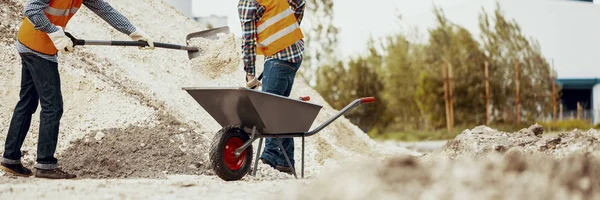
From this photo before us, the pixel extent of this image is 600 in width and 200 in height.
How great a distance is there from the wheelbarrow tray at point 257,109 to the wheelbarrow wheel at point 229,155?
119 mm

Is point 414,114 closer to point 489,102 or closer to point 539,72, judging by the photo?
point 489,102

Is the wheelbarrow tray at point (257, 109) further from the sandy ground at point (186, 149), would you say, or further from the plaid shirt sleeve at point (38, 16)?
the plaid shirt sleeve at point (38, 16)

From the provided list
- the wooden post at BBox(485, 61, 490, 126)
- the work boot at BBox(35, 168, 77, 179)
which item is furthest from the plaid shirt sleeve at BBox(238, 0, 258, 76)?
the wooden post at BBox(485, 61, 490, 126)

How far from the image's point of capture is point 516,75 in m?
15.7

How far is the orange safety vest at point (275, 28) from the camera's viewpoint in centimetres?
479

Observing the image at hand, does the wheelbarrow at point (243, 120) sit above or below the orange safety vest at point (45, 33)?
below

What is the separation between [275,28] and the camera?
4.82 meters

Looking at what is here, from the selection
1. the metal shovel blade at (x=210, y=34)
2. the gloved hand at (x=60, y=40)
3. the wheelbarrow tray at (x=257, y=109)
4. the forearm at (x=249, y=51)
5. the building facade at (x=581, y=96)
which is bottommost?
the building facade at (x=581, y=96)

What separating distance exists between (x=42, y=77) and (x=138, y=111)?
6.71ft

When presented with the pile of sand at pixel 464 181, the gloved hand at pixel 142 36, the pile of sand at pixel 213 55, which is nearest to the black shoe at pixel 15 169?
the gloved hand at pixel 142 36

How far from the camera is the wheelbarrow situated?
171 inches

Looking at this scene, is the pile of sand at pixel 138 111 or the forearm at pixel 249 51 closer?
the forearm at pixel 249 51

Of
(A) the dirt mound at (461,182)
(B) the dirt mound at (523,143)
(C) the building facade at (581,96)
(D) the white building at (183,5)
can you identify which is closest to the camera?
(A) the dirt mound at (461,182)

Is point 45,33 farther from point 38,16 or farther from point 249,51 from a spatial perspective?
point 249,51
